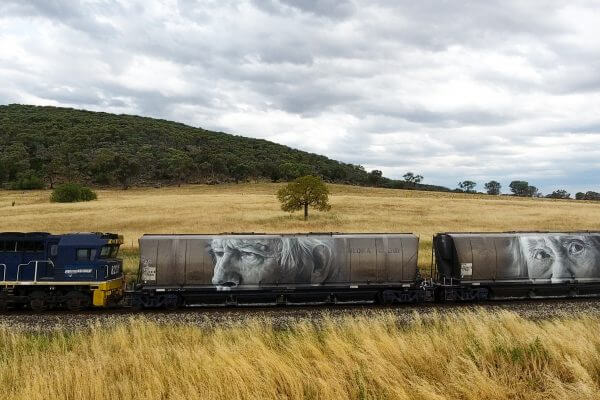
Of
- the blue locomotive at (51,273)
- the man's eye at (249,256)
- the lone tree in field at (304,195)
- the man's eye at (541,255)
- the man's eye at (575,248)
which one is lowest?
the blue locomotive at (51,273)

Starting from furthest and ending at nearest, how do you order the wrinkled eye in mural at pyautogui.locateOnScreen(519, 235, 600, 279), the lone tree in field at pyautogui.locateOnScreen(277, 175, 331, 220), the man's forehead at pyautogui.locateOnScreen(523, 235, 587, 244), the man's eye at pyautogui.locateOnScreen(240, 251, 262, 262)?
the lone tree in field at pyautogui.locateOnScreen(277, 175, 331, 220)
the man's forehead at pyautogui.locateOnScreen(523, 235, 587, 244)
the wrinkled eye in mural at pyautogui.locateOnScreen(519, 235, 600, 279)
the man's eye at pyautogui.locateOnScreen(240, 251, 262, 262)

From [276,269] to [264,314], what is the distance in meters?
2.52

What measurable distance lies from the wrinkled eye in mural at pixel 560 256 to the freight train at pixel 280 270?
5 centimetres

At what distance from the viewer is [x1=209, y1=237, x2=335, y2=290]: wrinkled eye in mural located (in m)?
21.1

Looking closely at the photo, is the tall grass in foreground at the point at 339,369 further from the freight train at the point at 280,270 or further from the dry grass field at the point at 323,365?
the freight train at the point at 280,270

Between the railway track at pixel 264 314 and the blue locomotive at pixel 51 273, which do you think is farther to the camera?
the blue locomotive at pixel 51 273

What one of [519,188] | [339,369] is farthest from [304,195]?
[519,188]

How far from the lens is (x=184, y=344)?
1145cm

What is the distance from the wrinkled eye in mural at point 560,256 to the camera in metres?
22.8

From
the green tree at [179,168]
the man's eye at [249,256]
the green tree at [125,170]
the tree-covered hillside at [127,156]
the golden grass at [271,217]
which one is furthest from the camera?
the green tree at [179,168]

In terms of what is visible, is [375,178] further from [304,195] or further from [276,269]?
[276,269]

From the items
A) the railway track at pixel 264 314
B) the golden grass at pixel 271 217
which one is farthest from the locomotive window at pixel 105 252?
the golden grass at pixel 271 217

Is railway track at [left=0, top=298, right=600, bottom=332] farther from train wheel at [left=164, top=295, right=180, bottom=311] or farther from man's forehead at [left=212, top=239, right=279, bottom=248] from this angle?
man's forehead at [left=212, top=239, right=279, bottom=248]

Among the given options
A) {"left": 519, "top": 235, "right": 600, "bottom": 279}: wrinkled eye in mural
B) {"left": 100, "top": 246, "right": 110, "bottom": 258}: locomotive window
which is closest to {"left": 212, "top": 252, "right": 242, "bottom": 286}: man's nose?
{"left": 100, "top": 246, "right": 110, "bottom": 258}: locomotive window
